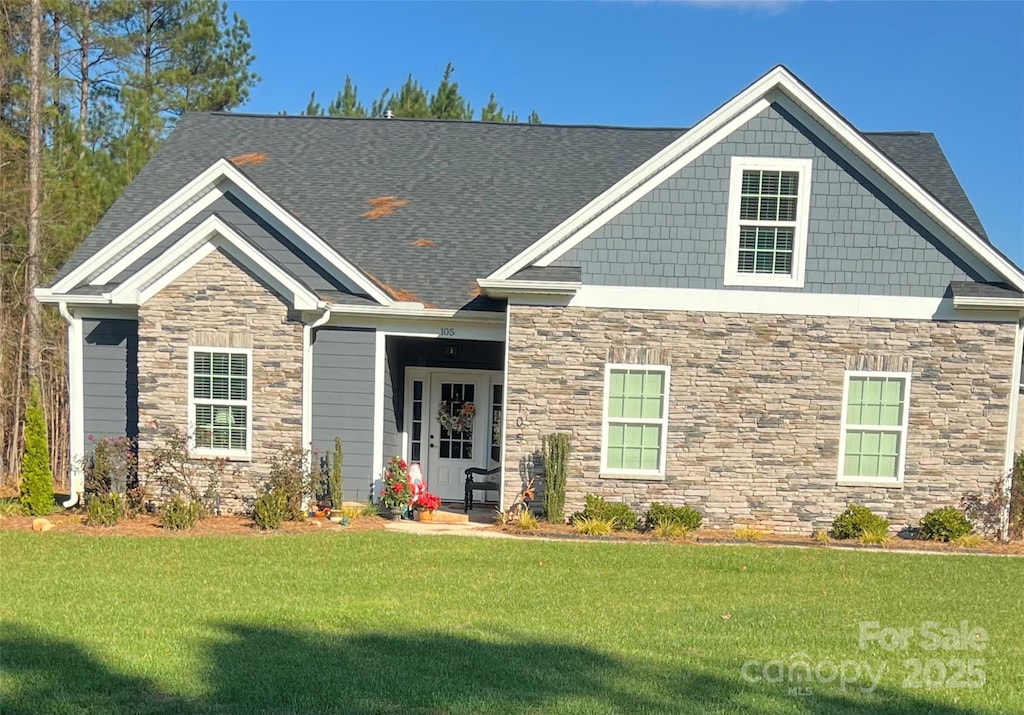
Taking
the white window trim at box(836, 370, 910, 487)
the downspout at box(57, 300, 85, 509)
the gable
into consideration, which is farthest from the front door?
the white window trim at box(836, 370, 910, 487)

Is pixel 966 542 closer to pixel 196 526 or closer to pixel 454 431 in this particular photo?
pixel 454 431

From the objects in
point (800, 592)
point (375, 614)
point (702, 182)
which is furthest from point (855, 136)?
point (375, 614)

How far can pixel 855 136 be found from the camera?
11.7 m

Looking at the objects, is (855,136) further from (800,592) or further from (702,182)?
(800,592)

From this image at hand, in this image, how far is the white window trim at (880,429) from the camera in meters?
12.1

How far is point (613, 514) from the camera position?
12055 millimetres

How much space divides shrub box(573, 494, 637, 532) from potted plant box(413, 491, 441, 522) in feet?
7.63

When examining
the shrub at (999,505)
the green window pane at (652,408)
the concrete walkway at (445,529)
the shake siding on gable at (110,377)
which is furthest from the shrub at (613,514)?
the shake siding on gable at (110,377)

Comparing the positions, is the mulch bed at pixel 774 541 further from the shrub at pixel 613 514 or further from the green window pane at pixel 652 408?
the green window pane at pixel 652 408

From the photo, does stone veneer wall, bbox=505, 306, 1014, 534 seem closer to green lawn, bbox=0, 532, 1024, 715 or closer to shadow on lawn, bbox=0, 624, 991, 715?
green lawn, bbox=0, 532, 1024, 715

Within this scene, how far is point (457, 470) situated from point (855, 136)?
326 inches

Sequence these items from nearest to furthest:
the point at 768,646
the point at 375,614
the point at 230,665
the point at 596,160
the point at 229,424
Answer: the point at 230,665 → the point at 768,646 → the point at 375,614 → the point at 229,424 → the point at 596,160

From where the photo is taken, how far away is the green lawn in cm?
541

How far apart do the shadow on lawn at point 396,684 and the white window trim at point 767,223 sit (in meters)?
7.17
